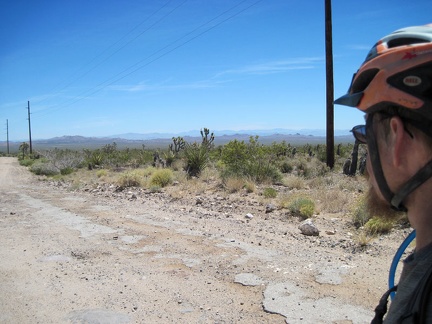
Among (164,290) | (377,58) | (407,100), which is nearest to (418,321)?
(407,100)

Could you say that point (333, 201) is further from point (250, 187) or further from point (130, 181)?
point (130, 181)

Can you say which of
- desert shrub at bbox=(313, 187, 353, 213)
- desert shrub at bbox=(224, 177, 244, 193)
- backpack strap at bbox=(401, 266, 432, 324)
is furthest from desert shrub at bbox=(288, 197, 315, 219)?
backpack strap at bbox=(401, 266, 432, 324)

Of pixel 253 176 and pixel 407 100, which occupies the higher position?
pixel 407 100

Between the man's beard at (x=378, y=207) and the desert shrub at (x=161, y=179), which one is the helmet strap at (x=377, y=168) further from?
the desert shrub at (x=161, y=179)

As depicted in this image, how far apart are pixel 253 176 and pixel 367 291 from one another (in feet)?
30.2

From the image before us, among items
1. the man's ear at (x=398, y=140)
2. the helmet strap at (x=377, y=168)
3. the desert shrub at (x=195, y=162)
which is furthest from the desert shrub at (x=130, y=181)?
the man's ear at (x=398, y=140)

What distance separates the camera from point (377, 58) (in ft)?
4.63

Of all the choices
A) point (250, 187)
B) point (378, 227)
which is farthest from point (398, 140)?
point (250, 187)

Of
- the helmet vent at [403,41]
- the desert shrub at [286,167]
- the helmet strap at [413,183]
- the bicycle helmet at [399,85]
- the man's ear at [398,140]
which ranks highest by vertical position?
the helmet vent at [403,41]

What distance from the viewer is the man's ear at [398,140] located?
4.07 feet

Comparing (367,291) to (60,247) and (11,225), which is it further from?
(11,225)

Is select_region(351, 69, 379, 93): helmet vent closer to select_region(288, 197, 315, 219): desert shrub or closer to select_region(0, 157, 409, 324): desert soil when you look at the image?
select_region(0, 157, 409, 324): desert soil

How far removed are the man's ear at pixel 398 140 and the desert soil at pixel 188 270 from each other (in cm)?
276

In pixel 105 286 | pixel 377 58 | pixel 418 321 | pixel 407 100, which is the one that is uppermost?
pixel 377 58
